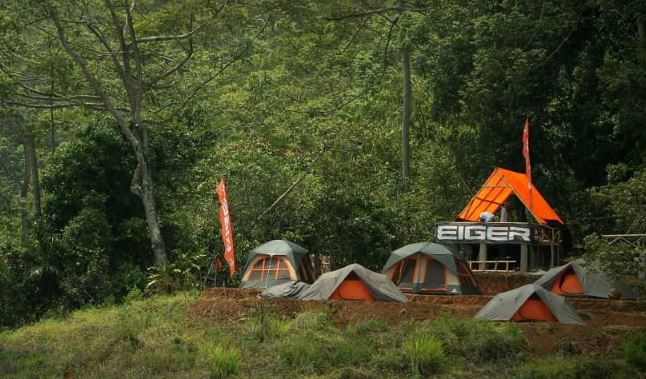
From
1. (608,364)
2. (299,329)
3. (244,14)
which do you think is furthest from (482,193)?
(608,364)

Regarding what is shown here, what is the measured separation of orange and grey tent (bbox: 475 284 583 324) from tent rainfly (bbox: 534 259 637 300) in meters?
4.06

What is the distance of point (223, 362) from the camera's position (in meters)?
18.3

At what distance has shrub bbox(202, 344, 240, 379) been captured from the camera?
59.5 ft

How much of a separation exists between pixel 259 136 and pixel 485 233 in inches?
378

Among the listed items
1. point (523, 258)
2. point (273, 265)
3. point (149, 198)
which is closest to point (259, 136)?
point (149, 198)

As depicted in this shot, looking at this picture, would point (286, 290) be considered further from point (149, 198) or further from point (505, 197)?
point (505, 197)

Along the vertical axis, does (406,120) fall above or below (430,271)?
above

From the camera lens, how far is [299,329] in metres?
20.5

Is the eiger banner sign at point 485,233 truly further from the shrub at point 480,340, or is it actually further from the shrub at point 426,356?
the shrub at point 426,356

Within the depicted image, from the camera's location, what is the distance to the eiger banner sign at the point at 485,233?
29.2 metres

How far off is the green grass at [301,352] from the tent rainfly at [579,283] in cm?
625

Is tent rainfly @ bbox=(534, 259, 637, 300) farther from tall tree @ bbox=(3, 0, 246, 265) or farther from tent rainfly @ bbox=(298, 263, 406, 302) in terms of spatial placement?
tall tree @ bbox=(3, 0, 246, 265)

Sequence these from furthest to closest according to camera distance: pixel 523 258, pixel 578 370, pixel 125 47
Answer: pixel 125 47 → pixel 523 258 → pixel 578 370

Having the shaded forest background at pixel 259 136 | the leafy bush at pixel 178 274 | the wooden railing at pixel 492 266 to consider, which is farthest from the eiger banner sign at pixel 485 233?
the leafy bush at pixel 178 274
